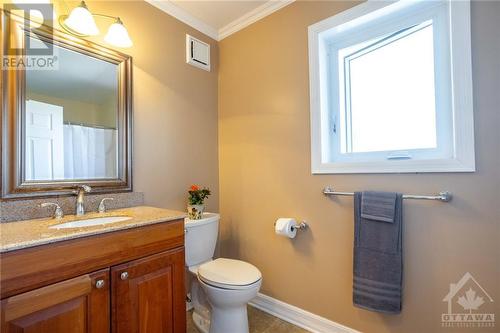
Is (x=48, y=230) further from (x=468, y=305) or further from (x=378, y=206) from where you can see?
(x=468, y=305)

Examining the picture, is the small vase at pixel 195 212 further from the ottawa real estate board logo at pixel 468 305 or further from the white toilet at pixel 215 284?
the ottawa real estate board logo at pixel 468 305

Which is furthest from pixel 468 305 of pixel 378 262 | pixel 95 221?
pixel 95 221

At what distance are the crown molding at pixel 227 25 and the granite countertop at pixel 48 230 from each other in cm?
154

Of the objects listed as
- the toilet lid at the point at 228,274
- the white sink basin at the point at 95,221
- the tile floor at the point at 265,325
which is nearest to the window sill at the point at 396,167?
the toilet lid at the point at 228,274

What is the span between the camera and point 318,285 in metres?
1.65

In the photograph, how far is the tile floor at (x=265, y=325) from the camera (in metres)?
1.64

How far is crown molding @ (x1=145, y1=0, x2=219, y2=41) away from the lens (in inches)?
70.5

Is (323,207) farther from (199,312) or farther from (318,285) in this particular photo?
(199,312)

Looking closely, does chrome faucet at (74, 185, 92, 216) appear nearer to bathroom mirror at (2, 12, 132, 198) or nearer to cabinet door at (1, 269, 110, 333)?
bathroom mirror at (2, 12, 132, 198)

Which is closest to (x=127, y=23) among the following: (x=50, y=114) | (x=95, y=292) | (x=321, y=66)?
(x=50, y=114)

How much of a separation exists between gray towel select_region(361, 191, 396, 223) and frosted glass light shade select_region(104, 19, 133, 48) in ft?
5.57

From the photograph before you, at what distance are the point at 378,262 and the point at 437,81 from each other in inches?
41.0

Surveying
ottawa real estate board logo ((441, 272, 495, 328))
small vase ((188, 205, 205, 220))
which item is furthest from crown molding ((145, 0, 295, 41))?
ottawa real estate board logo ((441, 272, 495, 328))

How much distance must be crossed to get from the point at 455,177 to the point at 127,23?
7.03 ft
